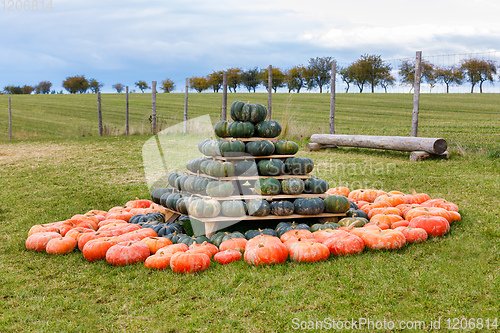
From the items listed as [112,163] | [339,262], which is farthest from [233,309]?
[112,163]

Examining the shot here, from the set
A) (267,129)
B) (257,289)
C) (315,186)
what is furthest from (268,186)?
(257,289)

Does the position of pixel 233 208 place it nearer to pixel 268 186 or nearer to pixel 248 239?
pixel 248 239

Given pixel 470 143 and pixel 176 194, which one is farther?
pixel 470 143

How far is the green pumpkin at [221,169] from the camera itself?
5.28 m

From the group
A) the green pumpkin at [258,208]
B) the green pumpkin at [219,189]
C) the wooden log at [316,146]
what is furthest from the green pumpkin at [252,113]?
the wooden log at [316,146]

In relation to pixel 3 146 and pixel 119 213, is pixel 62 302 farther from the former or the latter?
pixel 3 146

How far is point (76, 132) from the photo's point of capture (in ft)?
68.2

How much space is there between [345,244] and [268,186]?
51.5 inches

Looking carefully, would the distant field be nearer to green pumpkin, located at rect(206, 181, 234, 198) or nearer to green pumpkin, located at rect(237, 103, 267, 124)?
green pumpkin, located at rect(237, 103, 267, 124)

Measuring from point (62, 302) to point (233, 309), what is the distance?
1.51 meters

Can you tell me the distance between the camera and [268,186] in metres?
5.32

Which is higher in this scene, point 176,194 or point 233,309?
point 176,194

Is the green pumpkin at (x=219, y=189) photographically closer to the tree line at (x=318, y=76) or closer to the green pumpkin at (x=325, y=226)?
the green pumpkin at (x=325, y=226)

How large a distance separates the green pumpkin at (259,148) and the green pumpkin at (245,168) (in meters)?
0.13
